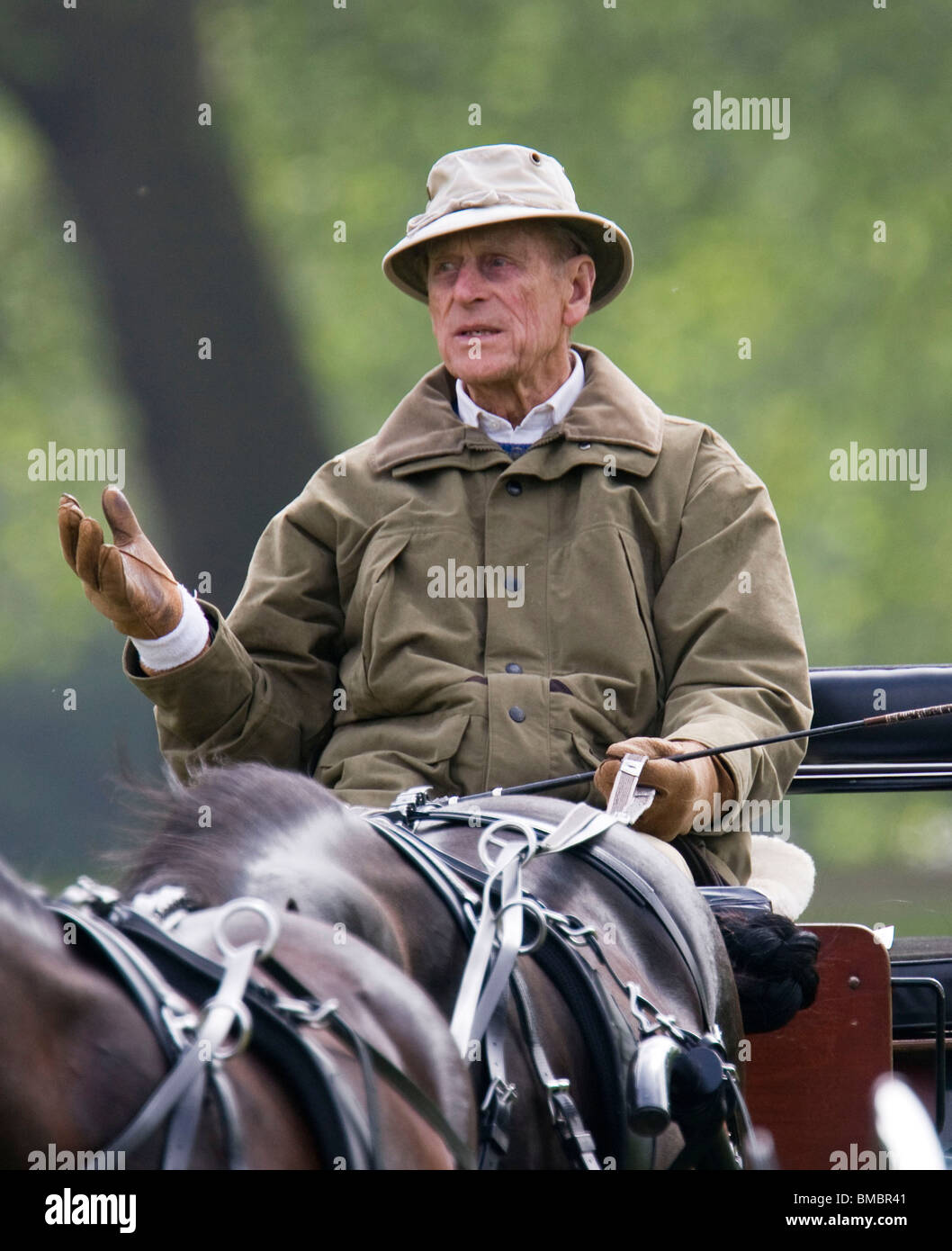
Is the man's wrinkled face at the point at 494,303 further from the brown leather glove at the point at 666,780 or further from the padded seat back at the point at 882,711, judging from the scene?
the padded seat back at the point at 882,711

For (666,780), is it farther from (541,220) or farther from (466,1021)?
(541,220)

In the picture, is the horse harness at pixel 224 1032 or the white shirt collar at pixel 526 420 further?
the white shirt collar at pixel 526 420

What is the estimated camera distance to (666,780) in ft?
8.25

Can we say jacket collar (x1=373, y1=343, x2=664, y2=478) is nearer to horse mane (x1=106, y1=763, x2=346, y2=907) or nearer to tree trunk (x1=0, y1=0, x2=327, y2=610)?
horse mane (x1=106, y1=763, x2=346, y2=907)

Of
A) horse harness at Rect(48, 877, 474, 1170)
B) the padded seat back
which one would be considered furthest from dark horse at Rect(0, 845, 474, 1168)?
the padded seat back

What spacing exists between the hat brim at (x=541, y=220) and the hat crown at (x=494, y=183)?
0.6 inches

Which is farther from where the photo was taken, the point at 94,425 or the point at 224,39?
the point at 94,425

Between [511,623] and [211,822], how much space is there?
114cm

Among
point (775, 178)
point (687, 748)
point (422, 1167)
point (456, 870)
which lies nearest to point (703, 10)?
point (775, 178)

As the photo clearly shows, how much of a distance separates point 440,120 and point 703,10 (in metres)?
1.28

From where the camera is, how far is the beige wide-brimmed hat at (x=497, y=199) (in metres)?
2.93

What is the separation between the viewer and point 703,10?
26.0 ft

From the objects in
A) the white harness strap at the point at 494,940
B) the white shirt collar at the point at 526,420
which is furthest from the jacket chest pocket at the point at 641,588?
the white harness strap at the point at 494,940
